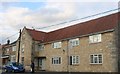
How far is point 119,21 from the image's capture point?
110ft

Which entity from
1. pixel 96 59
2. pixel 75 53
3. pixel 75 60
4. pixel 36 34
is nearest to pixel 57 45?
pixel 75 53

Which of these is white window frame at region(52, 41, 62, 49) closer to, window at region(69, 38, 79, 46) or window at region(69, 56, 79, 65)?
window at region(69, 38, 79, 46)

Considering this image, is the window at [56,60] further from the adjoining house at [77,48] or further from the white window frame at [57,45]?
the white window frame at [57,45]

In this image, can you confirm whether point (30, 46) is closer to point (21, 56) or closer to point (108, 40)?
point (21, 56)

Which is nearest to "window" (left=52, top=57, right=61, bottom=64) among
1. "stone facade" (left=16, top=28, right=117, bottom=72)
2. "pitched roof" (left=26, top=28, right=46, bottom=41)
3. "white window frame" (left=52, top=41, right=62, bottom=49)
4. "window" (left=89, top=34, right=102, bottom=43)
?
"stone facade" (left=16, top=28, right=117, bottom=72)

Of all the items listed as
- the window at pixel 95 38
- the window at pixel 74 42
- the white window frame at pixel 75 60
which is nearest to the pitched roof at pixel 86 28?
the window at pixel 95 38

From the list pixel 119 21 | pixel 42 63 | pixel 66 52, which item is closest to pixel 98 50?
pixel 119 21

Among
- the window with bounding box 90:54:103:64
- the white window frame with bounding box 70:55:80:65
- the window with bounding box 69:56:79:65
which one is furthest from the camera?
the window with bounding box 69:56:79:65

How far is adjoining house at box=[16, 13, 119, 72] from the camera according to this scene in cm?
3325

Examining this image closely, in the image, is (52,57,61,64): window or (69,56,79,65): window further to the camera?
(52,57,61,64): window

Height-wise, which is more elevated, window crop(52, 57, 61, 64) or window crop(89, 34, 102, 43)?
window crop(89, 34, 102, 43)

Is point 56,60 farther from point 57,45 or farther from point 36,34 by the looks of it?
point 36,34

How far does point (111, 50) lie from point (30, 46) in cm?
2236

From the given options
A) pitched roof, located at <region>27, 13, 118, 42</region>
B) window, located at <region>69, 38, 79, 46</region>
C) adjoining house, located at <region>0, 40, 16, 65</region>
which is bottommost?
adjoining house, located at <region>0, 40, 16, 65</region>
